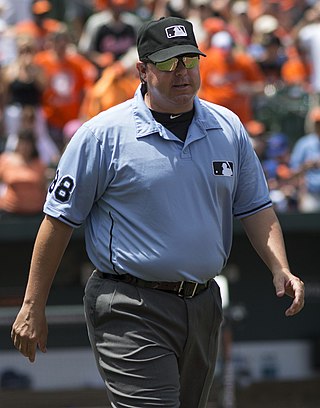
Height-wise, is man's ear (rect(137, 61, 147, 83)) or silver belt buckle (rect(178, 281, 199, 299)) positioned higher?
man's ear (rect(137, 61, 147, 83))

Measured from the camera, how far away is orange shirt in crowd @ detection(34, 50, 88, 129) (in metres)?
10.8

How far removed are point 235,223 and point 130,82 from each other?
1.66 meters

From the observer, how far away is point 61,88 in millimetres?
10938

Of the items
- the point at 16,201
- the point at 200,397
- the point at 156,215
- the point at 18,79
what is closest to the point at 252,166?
the point at 156,215

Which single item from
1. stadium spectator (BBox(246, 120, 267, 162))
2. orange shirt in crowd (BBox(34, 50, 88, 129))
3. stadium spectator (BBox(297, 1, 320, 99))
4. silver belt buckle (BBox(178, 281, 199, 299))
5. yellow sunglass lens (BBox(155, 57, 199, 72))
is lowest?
stadium spectator (BBox(246, 120, 267, 162))

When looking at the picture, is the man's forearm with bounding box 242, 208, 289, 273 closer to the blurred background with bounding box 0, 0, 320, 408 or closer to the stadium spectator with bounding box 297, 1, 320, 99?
the blurred background with bounding box 0, 0, 320, 408

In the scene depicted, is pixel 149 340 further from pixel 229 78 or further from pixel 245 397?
pixel 229 78

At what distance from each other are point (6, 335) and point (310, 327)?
3.02 metres

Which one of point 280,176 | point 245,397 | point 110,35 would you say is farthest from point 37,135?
point 245,397

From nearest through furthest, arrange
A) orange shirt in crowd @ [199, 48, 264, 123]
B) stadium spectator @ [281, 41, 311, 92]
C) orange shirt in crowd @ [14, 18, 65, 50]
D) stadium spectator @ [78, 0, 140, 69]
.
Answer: orange shirt in crowd @ [199, 48, 264, 123], stadium spectator @ [281, 41, 311, 92], stadium spectator @ [78, 0, 140, 69], orange shirt in crowd @ [14, 18, 65, 50]

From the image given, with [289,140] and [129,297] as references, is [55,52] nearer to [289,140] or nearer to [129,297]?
[289,140]

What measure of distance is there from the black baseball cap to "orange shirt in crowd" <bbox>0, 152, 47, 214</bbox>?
5.19m

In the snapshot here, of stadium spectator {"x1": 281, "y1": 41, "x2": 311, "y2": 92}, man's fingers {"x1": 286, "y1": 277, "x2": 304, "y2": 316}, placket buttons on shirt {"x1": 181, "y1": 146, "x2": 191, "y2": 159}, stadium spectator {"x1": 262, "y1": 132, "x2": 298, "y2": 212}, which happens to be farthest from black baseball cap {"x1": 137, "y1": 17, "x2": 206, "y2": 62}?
stadium spectator {"x1": 281, "y1": 41, "x2": 311, "y2": 92}

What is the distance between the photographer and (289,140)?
1084cm
